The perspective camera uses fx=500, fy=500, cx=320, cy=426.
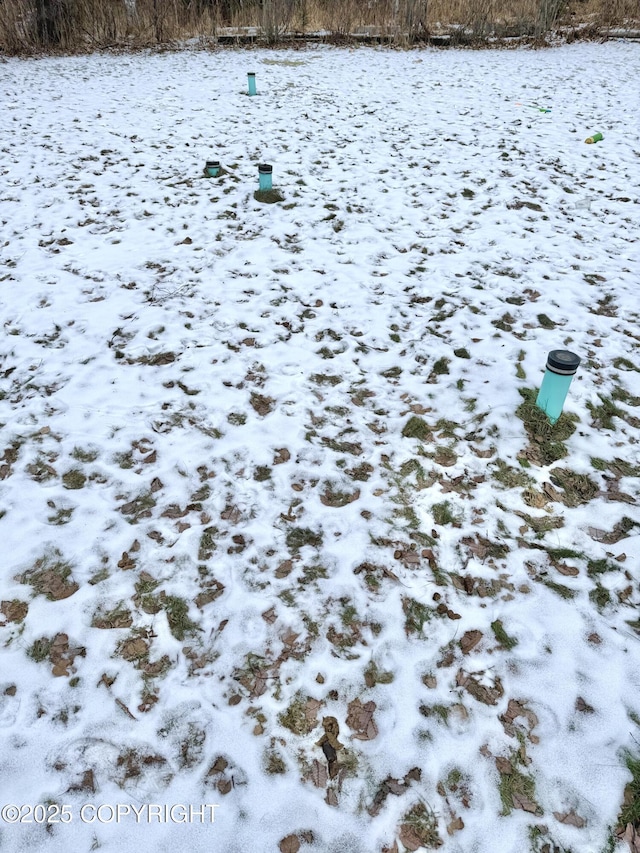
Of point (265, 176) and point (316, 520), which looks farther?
point (265, 176)

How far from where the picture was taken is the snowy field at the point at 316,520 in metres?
1.86

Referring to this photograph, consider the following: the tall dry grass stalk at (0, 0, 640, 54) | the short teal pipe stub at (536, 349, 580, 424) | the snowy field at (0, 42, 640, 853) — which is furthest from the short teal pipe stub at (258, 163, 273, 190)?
the tall dry grass stalk at (0, 0, 640, 54)

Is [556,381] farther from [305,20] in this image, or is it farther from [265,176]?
[305,20]

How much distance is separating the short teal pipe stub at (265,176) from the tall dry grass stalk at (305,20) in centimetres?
1114

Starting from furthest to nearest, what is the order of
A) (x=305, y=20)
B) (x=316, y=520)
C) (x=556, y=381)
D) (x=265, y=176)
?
(x=305, y=20)
(x=265, y=176)
(x=556, y=381)
(x=316, y=520)

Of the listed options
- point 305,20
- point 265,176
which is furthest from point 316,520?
point 305,20

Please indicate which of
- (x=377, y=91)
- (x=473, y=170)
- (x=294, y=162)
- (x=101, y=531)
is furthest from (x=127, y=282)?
(x=377, y=91)

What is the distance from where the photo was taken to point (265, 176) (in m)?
5.91

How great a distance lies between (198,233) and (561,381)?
3955mm

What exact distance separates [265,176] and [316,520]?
15.5 ft

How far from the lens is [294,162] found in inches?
272

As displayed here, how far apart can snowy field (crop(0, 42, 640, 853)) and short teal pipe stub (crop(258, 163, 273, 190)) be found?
364mm

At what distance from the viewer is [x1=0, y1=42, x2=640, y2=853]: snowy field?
186 centimetres

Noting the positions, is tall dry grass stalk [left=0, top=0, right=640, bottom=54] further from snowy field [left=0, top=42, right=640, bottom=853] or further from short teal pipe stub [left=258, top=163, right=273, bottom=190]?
short teal pipe stub [left=258, top=163, right=273, bottom=190]
